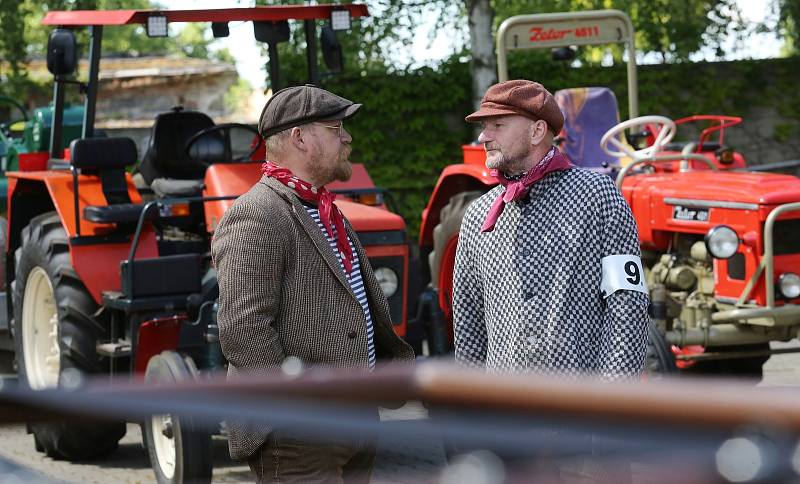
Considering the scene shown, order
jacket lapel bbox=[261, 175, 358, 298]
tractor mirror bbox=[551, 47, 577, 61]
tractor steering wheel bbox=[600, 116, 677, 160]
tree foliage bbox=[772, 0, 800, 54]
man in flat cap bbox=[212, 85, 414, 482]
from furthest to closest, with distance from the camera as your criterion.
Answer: tree foliage bbox=[772, 0, 800, 54] < tractor mirror bbox=[551, 47, 577, 61] < tractor steering wheel bbox=[600, 116, 677, 160] < jacket lapel bbox=[261, 175, 358, 298] < man in flat cap bbox=[212, 85, 414, 482]

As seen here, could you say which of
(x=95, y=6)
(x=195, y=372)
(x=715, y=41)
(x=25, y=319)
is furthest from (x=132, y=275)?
(x=715, y=41)

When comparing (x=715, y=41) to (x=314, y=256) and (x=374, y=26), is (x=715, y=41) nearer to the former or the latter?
(x=374, y=26)

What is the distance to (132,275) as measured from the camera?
5598 millimetres

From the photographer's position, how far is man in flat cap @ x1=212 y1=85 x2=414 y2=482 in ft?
10.1

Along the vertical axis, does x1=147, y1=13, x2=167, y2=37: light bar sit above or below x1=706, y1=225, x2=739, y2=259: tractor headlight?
above

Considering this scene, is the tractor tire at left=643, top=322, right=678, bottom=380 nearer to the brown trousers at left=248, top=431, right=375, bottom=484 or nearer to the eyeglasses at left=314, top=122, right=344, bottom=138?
the eyeglasses at left=314, top=122, right=344, bottom=138

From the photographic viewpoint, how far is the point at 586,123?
25.7 ft

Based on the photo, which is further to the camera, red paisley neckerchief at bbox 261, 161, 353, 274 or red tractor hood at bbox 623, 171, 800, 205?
red tractor hood at bbox 623, 171, 800, 205

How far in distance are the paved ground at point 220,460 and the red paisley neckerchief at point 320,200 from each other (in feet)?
2.19

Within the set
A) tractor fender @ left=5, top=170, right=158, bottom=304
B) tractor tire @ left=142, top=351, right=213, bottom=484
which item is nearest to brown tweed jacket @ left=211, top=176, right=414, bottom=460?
tractor tire @ left=142, top=351, right=213, bottom=484

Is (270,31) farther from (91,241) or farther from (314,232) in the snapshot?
(314,232)

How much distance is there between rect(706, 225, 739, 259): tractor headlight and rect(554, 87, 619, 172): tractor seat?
129 cm

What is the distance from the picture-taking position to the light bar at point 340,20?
6273 millimetres

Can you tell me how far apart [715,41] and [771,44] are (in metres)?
0.94
